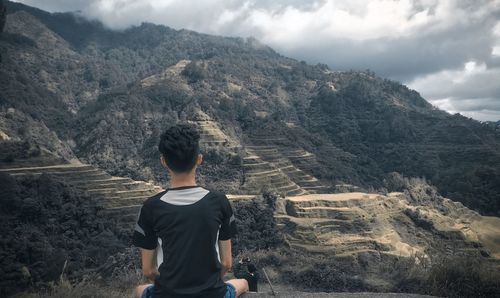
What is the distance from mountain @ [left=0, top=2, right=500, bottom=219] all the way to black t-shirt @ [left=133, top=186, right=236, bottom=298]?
3970cm

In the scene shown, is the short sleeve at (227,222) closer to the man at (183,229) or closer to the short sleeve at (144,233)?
the man at (183,229)

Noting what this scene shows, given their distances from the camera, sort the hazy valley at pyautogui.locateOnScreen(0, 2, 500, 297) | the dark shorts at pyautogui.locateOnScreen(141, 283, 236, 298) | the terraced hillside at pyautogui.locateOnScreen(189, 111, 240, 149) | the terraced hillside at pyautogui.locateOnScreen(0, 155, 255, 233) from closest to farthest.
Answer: the dark shorts at pyautogui.locateOnScreen(141, 283, 236, 298) → the hazy valley at pyautogui.locateOnScreen(0, 2, 500, 297) → the terraced hillside at pyautogui.locateOnScreen(0, 155, 255, 233) → the terraced hillside at pyautogui.locateOnScreen(189, 111, 240, 149)

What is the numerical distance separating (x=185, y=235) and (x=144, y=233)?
0.34 meters

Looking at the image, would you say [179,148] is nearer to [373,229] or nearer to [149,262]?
[149,262]

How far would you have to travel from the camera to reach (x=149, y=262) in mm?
3207

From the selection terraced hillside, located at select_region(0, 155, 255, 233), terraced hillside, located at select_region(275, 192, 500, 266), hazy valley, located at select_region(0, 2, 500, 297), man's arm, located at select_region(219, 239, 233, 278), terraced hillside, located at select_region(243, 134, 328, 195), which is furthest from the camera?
terraced hillside, located at select_region(243, 134, 328, 195)

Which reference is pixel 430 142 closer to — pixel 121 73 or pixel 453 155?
pixel 453 155

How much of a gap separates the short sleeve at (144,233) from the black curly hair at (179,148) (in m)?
0.40

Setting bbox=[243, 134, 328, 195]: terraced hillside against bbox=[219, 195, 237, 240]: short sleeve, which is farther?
bbox=[243, 134, 328, 195]: terraced hillside

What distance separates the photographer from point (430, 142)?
227 ft

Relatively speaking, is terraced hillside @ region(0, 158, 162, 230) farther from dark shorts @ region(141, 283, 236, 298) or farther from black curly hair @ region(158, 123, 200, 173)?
black curly hair @ region(158, 123, 200, 173)

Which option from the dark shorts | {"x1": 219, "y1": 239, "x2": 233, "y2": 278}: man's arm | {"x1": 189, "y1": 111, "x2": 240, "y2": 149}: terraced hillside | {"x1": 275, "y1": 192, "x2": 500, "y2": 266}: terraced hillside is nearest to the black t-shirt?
{"x1": 219, "y1": 239, "x2": 233, "y2": 278}: man's arm

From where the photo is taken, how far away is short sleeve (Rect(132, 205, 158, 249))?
10.1 feet

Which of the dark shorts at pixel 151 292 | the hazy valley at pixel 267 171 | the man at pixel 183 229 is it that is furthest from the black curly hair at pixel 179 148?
the hazy valley at pixel 267 171
